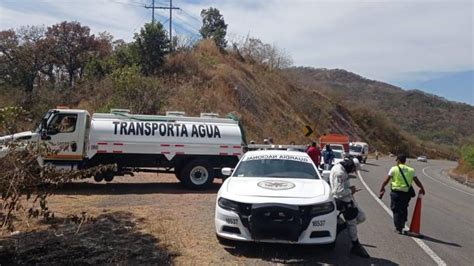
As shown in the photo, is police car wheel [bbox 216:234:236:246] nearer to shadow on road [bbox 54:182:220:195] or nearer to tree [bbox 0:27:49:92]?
shadow on road [bbox 54:182:220:195]

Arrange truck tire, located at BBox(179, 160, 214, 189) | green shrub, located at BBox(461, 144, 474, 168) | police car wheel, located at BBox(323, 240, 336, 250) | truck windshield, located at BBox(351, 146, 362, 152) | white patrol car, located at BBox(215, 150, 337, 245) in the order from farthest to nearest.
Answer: truck windshield, located at BBox(351, 146, 362, 152) < green shrub, located at BBox(461, 144, 474, 168) < truck tire, located at BBox(179, 160, 214, 189) < police car wheel, located at BBox(323, 240, 336, 250) < white patrol car, located at BBox(215, 150, 337, 245)

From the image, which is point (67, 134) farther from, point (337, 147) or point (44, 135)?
point (337, 147)

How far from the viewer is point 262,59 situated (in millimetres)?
65375

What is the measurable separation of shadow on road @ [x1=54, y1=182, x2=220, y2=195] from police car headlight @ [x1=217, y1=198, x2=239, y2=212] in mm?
7433

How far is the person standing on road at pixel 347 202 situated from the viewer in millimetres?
7613

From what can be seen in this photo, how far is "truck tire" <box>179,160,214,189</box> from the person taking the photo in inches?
602

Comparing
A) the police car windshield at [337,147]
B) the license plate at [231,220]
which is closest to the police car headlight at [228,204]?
the license plate at [231,220]

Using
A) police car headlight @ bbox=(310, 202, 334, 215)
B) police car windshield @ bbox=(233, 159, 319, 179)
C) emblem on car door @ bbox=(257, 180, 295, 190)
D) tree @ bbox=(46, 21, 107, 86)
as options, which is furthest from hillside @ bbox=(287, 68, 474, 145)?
police car headlight @ bbox=(310, 202, 334, 215)

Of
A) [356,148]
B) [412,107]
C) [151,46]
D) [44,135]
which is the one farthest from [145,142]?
[412,107]

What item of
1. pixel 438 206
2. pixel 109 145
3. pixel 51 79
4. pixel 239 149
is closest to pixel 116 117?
pixel 109 145

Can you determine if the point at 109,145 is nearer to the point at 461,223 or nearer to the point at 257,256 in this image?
the point at 257,256

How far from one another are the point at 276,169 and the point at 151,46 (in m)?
35.7

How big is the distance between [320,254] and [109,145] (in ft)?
28.9

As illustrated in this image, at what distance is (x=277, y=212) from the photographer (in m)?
6.89
